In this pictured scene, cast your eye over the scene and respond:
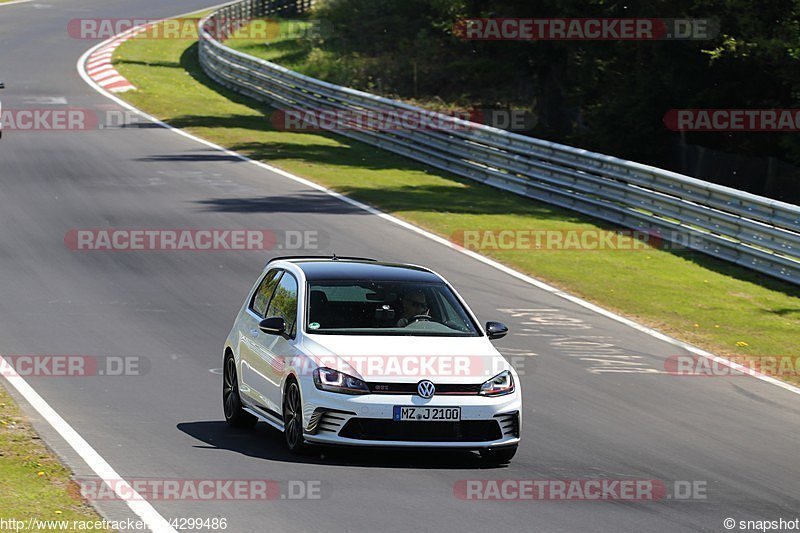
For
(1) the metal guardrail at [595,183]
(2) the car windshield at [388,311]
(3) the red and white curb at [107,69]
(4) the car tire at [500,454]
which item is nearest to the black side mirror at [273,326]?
(2) the car windshield at [388,311]

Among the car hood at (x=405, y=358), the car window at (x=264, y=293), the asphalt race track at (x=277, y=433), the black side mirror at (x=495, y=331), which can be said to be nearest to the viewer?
the asphalt race track at (x=277, y=433)

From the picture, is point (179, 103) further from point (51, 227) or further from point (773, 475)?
point (773, 475)

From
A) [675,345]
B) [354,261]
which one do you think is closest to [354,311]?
[354,261]

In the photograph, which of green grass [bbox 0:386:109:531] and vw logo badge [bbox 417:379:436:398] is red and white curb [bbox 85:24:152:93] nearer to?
green grass [bbox 0:386:109:531]

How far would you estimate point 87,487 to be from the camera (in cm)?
911

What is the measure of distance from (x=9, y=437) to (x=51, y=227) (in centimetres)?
1168

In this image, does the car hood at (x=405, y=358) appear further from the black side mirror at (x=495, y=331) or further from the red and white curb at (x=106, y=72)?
the red and white curb at (x=106, y=72)

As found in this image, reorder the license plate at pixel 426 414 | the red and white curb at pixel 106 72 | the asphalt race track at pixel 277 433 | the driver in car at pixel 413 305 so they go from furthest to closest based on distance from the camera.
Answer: the red and white curb at pixel 106 72 < the driver in car at pixel 413 305 < the license plate at pixel 426 414 < the asphalt race track at pixel 277 433

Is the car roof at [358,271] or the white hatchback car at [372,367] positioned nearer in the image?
the white hatchback car at [372,367]

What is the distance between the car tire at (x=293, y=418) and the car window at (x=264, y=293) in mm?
1386

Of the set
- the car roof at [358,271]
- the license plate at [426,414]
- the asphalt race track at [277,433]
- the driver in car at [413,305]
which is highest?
the car roof at [358,271]

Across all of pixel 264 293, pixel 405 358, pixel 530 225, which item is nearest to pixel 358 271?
pixel 264 293

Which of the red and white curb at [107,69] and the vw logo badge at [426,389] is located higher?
the vw logo badge at [426,389]

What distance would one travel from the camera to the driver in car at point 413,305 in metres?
11.3
